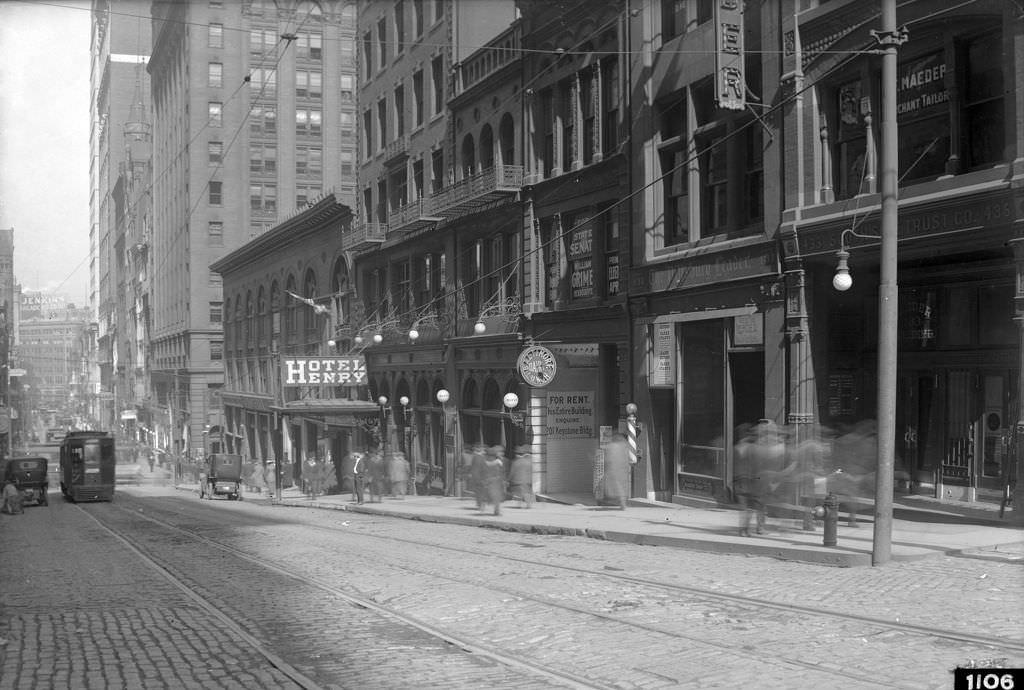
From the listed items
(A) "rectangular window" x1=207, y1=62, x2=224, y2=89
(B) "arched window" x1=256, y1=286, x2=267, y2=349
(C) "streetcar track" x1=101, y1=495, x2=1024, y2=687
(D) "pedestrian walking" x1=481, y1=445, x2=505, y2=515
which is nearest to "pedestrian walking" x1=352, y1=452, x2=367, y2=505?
(D) "pedestrian walking" x1=481, y1=445, x2=505, y2=515

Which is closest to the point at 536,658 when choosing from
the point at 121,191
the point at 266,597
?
the point at 266,597

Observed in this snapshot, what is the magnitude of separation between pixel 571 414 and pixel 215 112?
6521cm

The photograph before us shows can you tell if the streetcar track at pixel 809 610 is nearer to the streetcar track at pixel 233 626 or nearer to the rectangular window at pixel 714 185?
the streetcar track at pixel 233 626

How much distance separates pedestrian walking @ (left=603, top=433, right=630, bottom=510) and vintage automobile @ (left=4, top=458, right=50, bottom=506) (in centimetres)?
2962

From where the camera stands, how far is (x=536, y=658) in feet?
30.0

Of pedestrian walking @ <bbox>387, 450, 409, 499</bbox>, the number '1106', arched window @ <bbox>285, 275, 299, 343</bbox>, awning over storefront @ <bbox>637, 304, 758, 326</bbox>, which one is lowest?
pedestrian walking @ <bbox>387, 450, 409, 499</bbox>

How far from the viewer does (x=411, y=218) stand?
36.5m

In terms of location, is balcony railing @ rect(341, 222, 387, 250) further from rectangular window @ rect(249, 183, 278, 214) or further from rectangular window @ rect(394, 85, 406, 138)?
rectangular window @ rect(249, 183, 278, 214)

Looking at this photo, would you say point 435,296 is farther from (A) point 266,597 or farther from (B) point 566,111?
(A) point 266,597

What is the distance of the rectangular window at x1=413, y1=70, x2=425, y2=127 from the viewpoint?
129 ft

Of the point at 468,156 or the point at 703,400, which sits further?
the point at 468,156

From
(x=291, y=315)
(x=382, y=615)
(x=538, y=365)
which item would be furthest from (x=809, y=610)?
(x=291, y=315)

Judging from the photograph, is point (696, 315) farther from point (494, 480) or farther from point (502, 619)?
point (502, 619)

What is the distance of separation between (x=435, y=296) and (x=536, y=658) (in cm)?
2854
